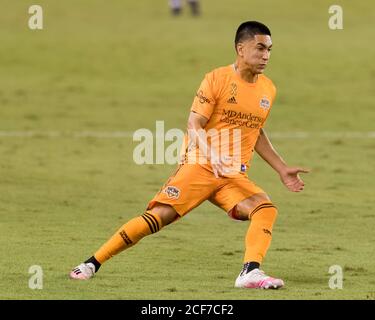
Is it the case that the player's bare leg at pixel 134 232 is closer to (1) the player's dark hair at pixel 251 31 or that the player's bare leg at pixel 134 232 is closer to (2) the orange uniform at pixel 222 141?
(2) the orange uniform at pixel 222 141

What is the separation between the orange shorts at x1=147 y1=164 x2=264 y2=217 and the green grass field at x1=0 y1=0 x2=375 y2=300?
2.60 ft

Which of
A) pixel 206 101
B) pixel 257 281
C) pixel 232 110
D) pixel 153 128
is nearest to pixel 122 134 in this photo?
pixel 153 128

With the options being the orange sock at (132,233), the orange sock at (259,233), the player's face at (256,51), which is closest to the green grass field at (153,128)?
the orange sock at (132,233)

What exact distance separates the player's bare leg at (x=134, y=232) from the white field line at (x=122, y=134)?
14.9m

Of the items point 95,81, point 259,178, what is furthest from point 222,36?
point 259,178

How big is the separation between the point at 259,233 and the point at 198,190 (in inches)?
28.6

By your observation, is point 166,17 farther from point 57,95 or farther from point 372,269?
point 372,269

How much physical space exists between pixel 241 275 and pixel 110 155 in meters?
13.0

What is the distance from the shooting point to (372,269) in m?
13.3

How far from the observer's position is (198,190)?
1212 cm

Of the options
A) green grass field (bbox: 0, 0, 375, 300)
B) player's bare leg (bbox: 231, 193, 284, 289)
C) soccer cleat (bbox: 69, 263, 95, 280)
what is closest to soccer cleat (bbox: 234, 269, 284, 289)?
player's bare leg (bbox: 231, 193, 284, 289)

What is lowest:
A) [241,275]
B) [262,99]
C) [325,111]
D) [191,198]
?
[241,275]

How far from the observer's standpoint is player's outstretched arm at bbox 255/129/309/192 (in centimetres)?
1226

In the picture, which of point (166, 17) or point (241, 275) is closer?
point (241, 275)
